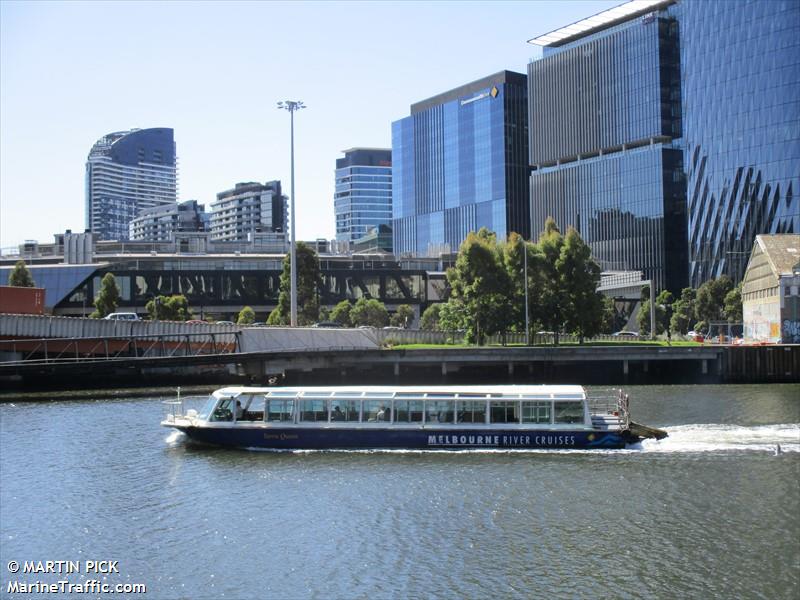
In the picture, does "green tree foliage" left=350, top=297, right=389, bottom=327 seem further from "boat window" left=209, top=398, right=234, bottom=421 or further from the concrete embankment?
"boat window" left=209, top=398, right=234, bottom=421

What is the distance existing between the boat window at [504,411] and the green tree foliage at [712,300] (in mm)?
106599

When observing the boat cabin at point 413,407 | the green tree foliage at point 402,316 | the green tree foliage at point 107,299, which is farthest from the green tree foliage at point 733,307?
the boat cabin at point 413,407

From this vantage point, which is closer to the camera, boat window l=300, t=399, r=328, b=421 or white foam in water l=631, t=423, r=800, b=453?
white foam in water l=631, t=423, r=800, b=453

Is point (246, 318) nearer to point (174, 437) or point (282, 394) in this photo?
point (174, 437)

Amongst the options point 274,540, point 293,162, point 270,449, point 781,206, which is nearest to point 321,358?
point 293,162

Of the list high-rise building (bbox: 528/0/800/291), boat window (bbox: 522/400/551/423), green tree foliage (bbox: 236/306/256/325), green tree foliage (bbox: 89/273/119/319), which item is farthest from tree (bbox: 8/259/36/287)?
high-rise building (bbox: 528/0/800/291)

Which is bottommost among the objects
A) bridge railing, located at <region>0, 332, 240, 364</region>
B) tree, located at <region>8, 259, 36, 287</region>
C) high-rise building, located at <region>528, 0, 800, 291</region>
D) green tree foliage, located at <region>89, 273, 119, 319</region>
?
bridge railing, located at <region>0, 332, 240, 364</region>

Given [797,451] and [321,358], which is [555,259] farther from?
[797,451]

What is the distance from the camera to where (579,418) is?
187 feet

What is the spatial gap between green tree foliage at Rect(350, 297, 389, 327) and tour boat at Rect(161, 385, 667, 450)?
87.8m

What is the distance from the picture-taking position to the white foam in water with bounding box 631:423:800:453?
177ft

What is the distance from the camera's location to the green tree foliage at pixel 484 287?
111 m

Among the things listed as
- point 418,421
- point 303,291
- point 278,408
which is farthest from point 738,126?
point 278,408

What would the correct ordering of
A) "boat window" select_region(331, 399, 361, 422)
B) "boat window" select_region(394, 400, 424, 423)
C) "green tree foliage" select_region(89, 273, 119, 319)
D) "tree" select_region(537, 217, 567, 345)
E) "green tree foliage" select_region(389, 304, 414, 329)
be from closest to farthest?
"boat window" select_region(394, 400, 424, 423)
"boat window" select_region(331, 399, 361, 422)
"tree" select_region(537, 217, 567, 345)
"green tree foliage" select_region(89, 273, 119, 319)
"green tree foliage" select_region(389, 304, 414, 329)
